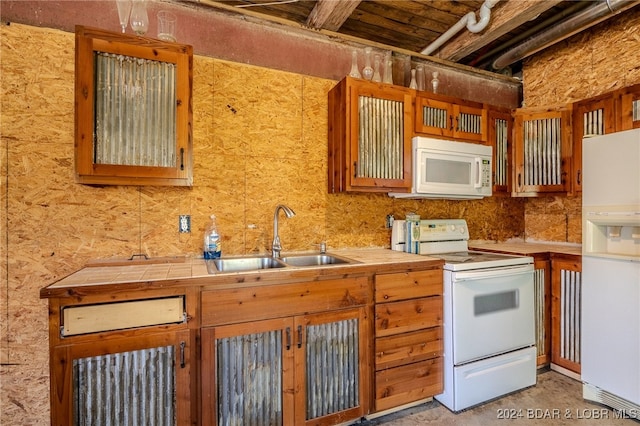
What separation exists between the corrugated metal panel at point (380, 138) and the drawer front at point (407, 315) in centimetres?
94

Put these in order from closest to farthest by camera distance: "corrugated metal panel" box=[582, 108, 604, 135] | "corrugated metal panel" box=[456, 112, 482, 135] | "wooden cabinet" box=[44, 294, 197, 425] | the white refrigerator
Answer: "wooden cabinet" box=[44, 294, 197, 425] → the white refrigerator → "corrugated metal panel" box=[582, 108, 604, 135] → "corrugated metal panel" box=[456, 112, 482, 135]

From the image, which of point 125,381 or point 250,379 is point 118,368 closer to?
point 125,381

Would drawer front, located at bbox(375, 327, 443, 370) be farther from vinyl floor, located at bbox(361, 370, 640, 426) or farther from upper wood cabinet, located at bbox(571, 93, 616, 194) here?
upper wood cabinet, located at bbox(571, 93, 616, 194)

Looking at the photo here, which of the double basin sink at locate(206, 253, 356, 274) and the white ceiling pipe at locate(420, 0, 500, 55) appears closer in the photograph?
the double basin sink at locate(206, 253, 356, 274)

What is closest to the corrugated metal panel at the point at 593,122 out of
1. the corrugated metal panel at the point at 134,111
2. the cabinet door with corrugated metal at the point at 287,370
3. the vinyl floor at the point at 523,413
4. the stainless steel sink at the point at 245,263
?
the vinyl floor at the point at 523,413

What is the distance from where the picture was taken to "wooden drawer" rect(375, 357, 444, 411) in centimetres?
204

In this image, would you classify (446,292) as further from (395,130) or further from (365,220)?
(395,130)

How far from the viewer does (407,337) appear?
6.94 feet

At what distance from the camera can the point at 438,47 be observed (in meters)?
2.99

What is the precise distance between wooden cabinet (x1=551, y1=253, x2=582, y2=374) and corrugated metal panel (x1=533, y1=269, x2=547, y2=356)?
86 mm

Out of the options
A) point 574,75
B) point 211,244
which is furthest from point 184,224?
point 574,75

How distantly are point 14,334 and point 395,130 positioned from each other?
2.76 metres

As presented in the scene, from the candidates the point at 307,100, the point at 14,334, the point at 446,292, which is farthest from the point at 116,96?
the point at 446,292

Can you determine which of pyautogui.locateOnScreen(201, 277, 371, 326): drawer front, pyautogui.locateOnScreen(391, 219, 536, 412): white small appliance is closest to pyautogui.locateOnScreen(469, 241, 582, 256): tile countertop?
pyautogui.locateOnScreen(391, 219, 536, 412): white small appliance
